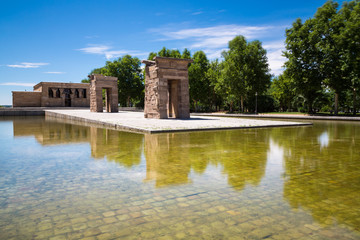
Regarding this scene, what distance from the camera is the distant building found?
51062 millimetres

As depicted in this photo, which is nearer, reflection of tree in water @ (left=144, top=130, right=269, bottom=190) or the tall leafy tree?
reflection of tree in water @ (left=144, top=130, right=269, bottom=190)

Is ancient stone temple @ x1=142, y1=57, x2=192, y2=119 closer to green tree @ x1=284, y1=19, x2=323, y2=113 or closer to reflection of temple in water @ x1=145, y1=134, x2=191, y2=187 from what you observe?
reflection of temple in water @ x1=145, y1=134, x2=191, y2=187

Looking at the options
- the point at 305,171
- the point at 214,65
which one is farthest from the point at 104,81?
the point at 305,171

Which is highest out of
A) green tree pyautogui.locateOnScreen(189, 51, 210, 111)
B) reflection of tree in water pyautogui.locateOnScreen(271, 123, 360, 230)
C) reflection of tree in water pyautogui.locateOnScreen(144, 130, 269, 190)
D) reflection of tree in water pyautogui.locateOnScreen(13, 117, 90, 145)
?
green tree pyautogui.locateOnScreen(189, 51, 210, 111)

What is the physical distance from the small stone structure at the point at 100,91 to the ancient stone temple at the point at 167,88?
1396cm

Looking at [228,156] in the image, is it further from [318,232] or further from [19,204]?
[19,204]

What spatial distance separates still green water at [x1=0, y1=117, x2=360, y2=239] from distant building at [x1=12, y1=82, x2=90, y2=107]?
5057 centimetres

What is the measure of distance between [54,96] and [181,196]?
2199 inches

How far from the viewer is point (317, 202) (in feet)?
12.0

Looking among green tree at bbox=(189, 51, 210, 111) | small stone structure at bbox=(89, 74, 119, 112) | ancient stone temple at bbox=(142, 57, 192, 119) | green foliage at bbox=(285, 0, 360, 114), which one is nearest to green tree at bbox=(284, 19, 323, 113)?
green foliage at bbox=(285, 0, 360, 114)

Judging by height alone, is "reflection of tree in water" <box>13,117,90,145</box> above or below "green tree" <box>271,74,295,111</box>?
below

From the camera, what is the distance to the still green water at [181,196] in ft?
9.55

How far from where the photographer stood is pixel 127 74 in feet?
185

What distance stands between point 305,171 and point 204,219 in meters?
3.10
